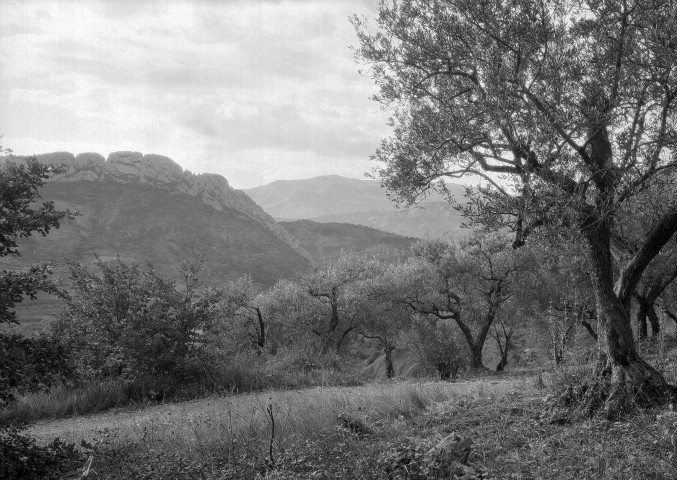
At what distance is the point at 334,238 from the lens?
7013 inches

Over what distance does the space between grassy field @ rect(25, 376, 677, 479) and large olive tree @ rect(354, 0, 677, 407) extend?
149 centimetres

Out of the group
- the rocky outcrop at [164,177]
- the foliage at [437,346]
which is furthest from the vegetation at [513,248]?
the rocky outcrop at [164,177]

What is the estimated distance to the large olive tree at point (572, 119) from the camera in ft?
23.0

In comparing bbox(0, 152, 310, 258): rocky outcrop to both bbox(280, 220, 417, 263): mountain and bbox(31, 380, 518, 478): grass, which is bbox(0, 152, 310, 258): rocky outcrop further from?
bbox(31, 380, 518, 478): grass

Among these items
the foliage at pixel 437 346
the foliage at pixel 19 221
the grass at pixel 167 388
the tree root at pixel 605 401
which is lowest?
the foliage at pixel 437 346

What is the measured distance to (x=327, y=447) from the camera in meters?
6.22

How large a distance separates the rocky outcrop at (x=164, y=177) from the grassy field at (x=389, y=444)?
141 meters

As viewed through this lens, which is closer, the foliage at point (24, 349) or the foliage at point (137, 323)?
the foliage at point (24, 349)

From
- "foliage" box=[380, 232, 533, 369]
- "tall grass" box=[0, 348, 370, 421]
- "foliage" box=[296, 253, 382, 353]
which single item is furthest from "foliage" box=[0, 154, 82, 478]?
"foliage" box=[296, 253, 382, 353]

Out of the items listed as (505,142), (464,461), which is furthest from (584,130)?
(464,461)

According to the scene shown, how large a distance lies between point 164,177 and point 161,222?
2928 cm

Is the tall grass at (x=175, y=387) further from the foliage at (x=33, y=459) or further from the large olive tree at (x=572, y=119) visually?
the large olive tree at (x=572, y=119)

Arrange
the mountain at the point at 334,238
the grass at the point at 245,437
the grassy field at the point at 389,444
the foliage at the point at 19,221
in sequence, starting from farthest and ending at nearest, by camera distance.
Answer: the mountain at the point at 334,238
the foliage at the point at 19,221
the grass at the point at 245,437
the grassy field at the point at 389,444

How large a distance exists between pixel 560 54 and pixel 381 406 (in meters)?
6.66
